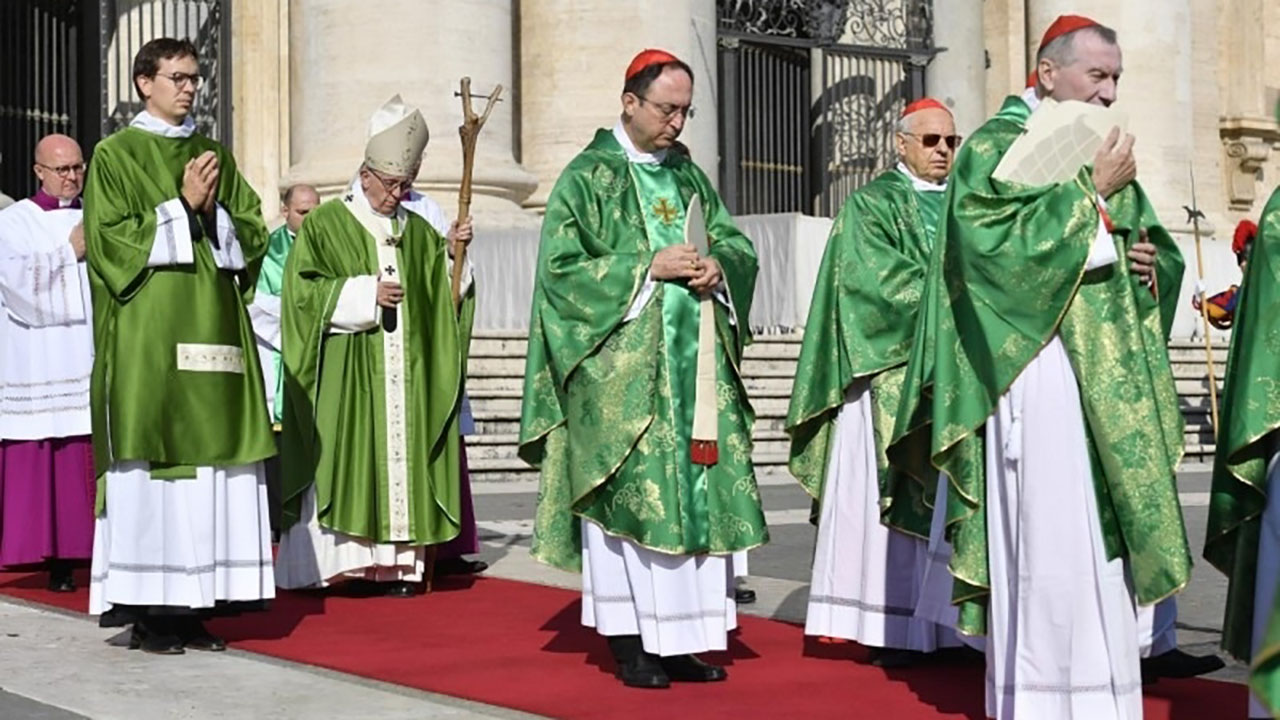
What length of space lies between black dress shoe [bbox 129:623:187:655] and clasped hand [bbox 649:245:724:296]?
1942 mm

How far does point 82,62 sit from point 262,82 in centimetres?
167

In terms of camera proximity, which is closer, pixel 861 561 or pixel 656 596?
pixel 656 596

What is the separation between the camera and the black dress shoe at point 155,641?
7422mm

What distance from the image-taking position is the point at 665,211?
7.16 metres

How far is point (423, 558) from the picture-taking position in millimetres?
9391

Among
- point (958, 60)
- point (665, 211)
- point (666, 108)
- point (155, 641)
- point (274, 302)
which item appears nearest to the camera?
point (666, 108)

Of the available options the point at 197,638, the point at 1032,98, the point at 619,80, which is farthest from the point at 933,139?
the point at 619,80

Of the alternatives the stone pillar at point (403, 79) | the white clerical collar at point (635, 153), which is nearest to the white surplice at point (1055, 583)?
the white clerical collar at point (635, 153)

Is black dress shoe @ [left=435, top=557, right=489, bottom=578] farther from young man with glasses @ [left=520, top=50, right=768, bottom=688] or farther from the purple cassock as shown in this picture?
young man with glasses @ [left=520, top=50, right=768, bottom=688]

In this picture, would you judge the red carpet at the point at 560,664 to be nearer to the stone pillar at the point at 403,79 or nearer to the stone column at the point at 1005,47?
the stone pillar at the point at 403,79

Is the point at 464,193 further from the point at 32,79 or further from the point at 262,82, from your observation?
the point at 32,79

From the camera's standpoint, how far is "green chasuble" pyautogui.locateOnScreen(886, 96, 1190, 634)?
18.4ft

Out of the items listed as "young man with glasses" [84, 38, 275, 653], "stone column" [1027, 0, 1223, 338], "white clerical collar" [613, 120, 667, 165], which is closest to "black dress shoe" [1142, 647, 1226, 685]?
"white clerical collar" [613, 120, 667, 165]

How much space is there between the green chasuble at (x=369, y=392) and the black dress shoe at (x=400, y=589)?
0.24m
